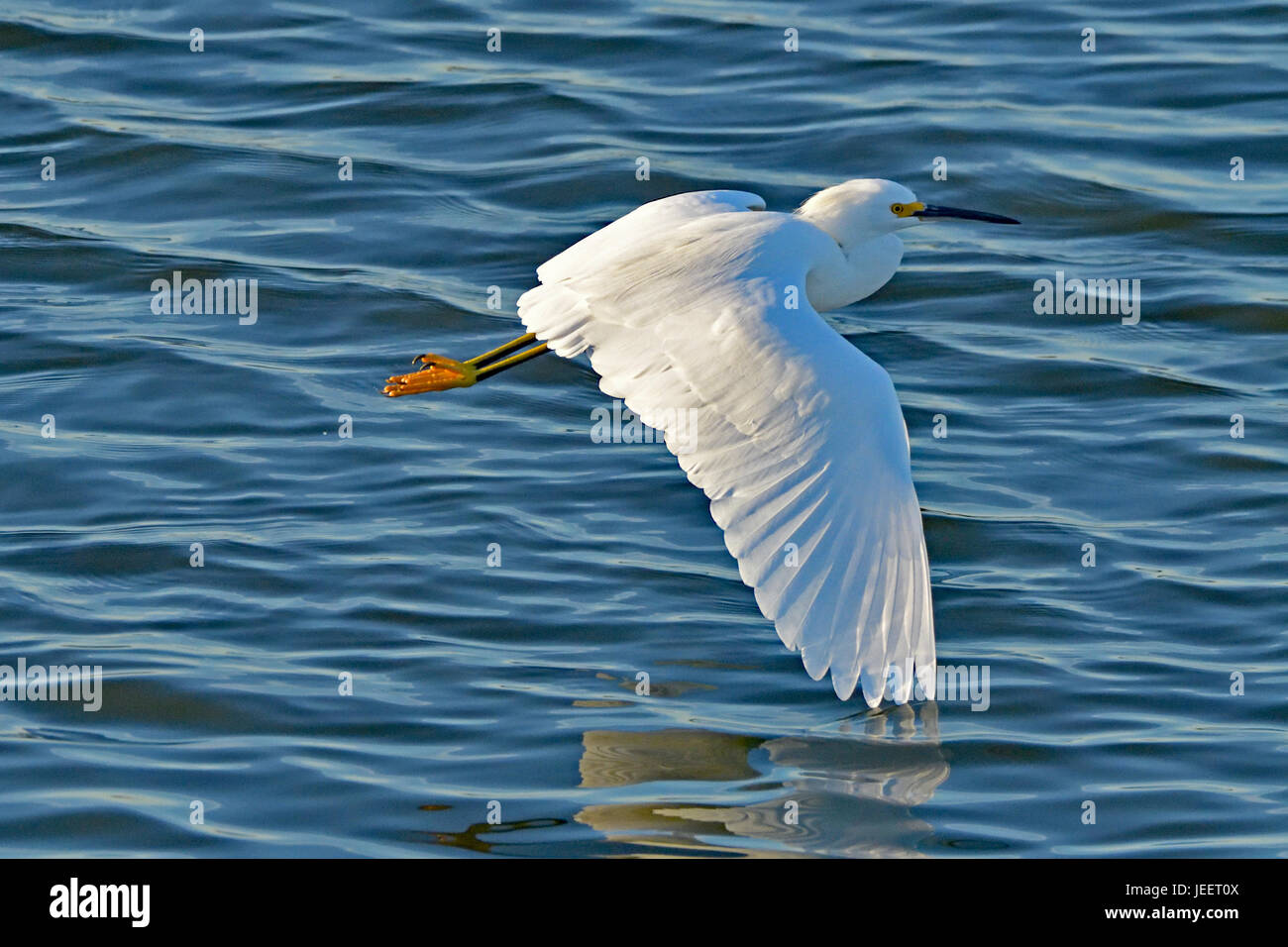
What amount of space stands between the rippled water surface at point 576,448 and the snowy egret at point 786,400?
0.66 meters

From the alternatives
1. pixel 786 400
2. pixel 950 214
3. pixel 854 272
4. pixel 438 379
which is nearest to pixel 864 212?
pixel 854 272

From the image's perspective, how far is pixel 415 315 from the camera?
9.06 m

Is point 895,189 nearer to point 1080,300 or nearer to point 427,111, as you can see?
point 1080,300

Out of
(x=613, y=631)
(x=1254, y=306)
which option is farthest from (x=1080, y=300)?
(x=613, y=631)

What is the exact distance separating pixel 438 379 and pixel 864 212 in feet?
5.93

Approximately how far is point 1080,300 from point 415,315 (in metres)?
3.18

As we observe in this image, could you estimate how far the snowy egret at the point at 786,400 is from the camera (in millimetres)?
5051

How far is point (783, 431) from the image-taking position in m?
5.35

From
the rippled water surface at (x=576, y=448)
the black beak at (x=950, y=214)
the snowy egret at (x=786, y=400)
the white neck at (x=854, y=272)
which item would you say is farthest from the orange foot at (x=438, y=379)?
the black beak at (x=950, y=214)

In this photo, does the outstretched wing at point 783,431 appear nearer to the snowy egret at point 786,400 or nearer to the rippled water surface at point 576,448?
the snowy egret at point 786,400

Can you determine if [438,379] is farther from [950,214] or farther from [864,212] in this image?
[950,214]

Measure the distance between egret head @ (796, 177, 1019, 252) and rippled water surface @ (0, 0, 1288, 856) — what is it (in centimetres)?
126

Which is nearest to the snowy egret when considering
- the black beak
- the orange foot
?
the black beak
